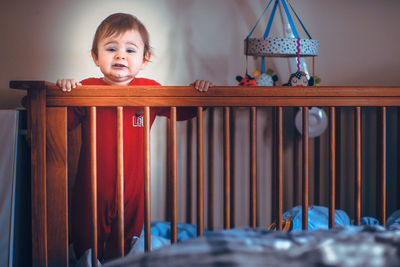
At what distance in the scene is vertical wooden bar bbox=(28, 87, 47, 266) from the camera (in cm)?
91

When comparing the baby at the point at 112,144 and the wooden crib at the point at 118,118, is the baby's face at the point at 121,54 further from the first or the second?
the wooden crib at the point at 118,118

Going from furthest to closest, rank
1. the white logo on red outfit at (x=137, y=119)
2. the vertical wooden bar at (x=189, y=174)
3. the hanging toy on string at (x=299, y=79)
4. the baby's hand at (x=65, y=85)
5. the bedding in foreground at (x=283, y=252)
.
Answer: the vertical wooden bar at (x=189, y=174) < the hanging toy on string at (x=299, y=79) < the white logo on red outfit at (x=137, y=119) < the baby's hand at (x=65, y=85) < the bedding in foreground at (x=283, y=252)

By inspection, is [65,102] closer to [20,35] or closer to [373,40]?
[20,35]

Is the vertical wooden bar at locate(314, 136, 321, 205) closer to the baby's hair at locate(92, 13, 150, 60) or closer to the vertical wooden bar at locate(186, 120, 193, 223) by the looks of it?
the vertical wooden bar at locate(186, 120, 193, 223)

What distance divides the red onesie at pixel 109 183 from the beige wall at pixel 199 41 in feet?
1.18

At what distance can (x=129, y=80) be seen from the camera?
1.30 m

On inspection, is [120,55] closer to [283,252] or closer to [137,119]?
[137,119]

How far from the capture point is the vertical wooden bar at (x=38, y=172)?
0.91 m

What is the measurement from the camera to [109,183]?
4.13 ft

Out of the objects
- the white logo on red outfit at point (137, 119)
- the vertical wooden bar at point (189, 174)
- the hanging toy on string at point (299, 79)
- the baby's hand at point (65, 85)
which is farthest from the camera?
the vertical wooden bar at point (189, 174)

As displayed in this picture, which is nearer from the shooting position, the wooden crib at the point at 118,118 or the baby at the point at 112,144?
the wooden crib at the point at 118,118

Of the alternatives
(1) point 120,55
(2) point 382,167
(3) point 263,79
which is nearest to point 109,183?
(1) point 120,55

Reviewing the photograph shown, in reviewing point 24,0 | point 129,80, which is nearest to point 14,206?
point 129,80

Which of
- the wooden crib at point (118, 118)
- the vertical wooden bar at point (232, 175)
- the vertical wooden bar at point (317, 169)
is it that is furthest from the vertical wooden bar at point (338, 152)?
the wooden crib at point (118, 118)
